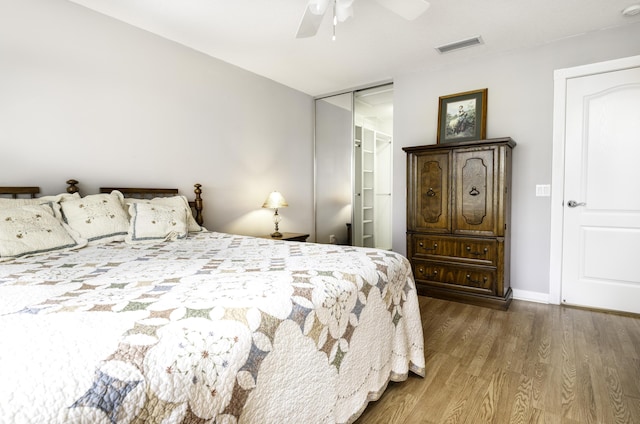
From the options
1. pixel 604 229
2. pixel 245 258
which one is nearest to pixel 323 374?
pixel 245 258

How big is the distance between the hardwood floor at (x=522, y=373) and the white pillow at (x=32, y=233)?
1.85 metres

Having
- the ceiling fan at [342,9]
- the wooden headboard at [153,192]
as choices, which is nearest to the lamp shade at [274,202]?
the wooden headboard at [153,192]

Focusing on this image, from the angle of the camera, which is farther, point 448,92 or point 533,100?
point 448,92

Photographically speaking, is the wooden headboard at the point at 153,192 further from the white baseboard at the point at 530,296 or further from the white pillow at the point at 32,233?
the white baseboard at the point at 530,296

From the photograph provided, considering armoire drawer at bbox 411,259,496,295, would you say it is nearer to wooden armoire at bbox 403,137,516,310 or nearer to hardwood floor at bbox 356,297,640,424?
wooden armoire at bbox 403,137,516,310

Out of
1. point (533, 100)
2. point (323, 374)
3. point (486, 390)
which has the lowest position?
point (486, 390)

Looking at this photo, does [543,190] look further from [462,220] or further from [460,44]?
[460,44]

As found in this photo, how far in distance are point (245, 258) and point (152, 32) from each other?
2.33 m

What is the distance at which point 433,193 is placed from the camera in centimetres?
318

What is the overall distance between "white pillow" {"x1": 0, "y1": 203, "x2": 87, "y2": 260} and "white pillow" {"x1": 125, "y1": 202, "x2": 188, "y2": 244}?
11.4 inches

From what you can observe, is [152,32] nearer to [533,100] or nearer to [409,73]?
[409,73]

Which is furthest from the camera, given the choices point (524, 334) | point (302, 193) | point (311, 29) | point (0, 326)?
point (302, 193)

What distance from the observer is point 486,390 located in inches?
66.7

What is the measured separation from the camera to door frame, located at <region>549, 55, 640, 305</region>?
2.90 meters
